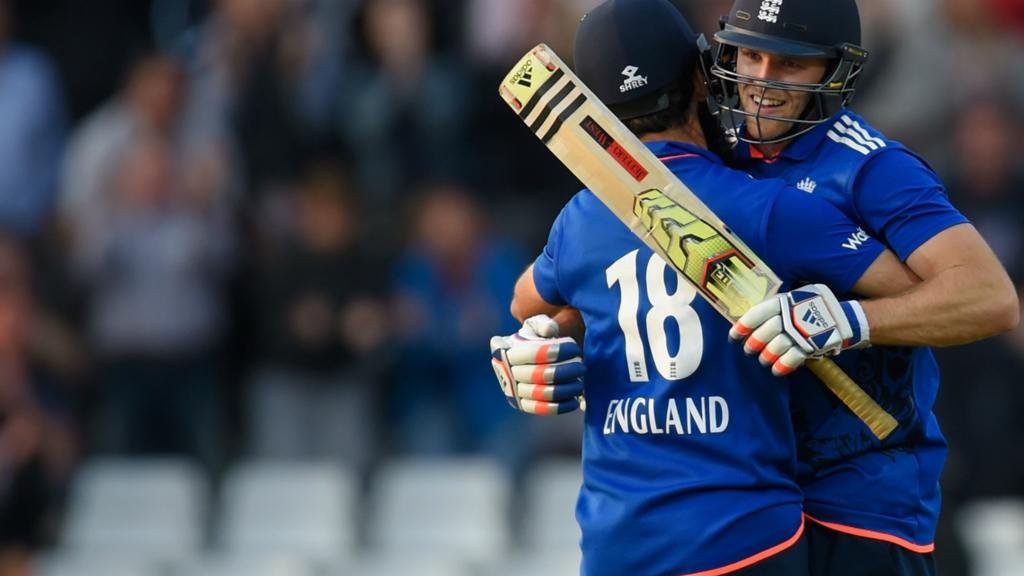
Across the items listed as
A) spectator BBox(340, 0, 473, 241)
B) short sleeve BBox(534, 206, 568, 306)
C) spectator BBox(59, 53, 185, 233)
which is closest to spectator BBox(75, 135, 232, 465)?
spectator BBox(59, 53, 185, 233)

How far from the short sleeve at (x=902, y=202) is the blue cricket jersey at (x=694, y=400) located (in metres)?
0.06

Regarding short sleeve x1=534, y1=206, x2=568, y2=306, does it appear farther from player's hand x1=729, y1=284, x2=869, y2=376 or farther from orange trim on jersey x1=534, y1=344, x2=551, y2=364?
player's hand x1=729, y1=284, x2=869, y2=376

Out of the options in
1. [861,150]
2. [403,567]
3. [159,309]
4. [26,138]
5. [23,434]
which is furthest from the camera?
[26,138]

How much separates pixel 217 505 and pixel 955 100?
444 cm

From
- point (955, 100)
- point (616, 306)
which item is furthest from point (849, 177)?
point (955, 100)

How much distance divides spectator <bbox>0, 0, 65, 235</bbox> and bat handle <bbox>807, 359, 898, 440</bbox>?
6132mm

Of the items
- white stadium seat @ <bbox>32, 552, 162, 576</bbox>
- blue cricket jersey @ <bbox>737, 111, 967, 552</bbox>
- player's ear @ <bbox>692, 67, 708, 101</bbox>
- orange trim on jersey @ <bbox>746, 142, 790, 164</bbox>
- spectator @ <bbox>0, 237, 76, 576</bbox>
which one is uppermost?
player's ear @ <bbox>692, 67, 708, 101</bbox>

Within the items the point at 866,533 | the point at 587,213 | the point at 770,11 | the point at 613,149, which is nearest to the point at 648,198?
the point at 613,149

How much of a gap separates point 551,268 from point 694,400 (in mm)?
576

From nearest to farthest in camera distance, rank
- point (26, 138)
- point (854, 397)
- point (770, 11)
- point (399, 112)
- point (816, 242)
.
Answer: point (816, 242) < point (854, 397) < point (770, 11) < point (399, 112) < point (26, 138)

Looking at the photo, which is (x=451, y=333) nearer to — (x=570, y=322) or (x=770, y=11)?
(x=570, y=322)

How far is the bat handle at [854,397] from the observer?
3676 mm

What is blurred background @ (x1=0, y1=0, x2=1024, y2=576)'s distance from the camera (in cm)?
795

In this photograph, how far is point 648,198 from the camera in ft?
11.8
